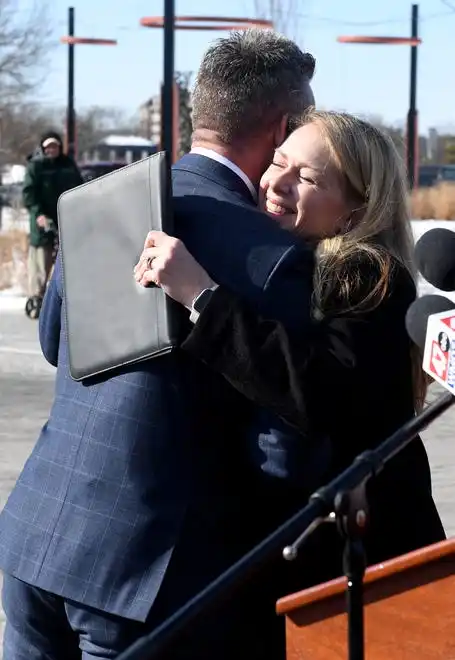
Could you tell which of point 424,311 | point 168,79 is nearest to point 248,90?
point 424,311

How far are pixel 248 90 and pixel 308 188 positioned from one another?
21 cm

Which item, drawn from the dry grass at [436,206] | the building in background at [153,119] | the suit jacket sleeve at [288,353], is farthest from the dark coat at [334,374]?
the dry grass at [436,206]

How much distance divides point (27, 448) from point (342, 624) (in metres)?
6.44

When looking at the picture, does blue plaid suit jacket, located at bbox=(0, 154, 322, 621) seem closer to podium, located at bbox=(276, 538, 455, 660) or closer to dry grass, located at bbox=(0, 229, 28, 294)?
podium, located at bbox=(276, 538, 455, 660)

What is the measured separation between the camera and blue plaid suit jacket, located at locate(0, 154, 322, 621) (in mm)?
2426

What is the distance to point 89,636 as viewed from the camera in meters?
2.49

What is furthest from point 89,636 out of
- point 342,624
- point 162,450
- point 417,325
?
point 417,325

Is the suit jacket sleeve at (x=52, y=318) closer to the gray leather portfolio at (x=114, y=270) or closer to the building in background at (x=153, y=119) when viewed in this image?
the gray leather portfolio at (x=114, y=270)

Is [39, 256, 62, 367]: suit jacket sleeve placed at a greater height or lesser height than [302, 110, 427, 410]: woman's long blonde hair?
lesser

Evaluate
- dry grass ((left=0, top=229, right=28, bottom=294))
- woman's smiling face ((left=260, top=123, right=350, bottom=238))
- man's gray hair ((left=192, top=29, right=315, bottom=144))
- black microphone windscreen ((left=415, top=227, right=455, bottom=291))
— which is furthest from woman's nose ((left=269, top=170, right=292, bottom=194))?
dry grass ((left=0, top=229, right=28, bottom=294))

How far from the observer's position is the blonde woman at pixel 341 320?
234 centimetres

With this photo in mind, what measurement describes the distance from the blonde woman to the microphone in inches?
17.1

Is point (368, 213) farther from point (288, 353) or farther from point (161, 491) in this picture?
point (161, 491)

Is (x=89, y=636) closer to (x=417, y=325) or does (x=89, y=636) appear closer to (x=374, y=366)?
(x=374, y=366)
